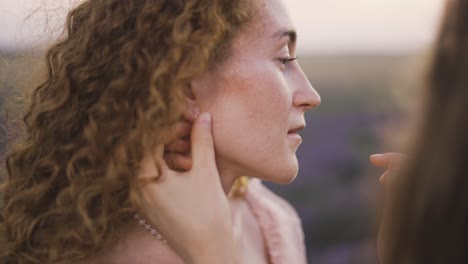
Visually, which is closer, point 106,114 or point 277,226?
point 106,114

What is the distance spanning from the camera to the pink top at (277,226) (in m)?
2.65

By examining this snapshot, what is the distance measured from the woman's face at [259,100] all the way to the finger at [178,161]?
0.10 m

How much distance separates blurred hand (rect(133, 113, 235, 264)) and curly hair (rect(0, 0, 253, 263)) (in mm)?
67

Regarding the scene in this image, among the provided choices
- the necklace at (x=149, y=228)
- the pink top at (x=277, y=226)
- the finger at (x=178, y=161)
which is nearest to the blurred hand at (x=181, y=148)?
the finger at (x=178, y=161)

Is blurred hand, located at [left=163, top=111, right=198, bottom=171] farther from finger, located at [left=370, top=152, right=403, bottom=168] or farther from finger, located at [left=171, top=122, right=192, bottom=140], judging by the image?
finger, located at [left=370, top=152, right=403, bottom=168]

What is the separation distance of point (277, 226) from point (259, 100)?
0.85 meters

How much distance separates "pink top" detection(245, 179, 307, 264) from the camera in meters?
2.65

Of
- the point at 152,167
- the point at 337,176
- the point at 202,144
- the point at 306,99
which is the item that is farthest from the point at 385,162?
the point at 337,176

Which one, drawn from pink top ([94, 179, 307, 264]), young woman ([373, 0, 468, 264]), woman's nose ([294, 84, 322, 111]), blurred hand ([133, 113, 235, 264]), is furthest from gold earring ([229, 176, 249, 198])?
young woman ([373, 0, 468, 264])

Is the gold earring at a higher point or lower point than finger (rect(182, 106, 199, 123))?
lower

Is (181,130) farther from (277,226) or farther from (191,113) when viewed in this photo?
(277,226)

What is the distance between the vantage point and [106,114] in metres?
1.95

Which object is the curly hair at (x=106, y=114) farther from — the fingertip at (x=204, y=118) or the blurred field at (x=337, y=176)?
the blurred field at (x=337, y=176)

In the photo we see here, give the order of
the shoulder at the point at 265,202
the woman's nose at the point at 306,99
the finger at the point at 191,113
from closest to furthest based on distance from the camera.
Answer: the finger at the point at 191,113, the woman's nose at the point at 306,99, the shoulder at the point at 265,202
